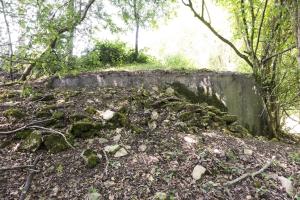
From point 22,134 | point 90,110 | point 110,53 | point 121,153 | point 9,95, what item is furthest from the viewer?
point 110,53

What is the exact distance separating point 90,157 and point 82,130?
0.50m

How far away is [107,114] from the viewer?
355cm

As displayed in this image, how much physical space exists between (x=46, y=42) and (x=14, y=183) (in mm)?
1521

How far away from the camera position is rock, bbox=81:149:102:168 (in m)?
2.82

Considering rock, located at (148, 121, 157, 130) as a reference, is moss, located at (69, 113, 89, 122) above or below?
above

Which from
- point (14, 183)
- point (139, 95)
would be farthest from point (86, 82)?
point (14, 183)

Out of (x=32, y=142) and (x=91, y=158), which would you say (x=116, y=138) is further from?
(x=32, y=142)

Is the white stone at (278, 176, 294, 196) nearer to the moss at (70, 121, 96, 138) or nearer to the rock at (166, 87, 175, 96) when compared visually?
the moss at (70, 121, 96, 138)

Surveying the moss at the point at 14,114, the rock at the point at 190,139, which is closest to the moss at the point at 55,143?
the moss at the point at 14,114

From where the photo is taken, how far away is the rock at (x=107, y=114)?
3.51 metres

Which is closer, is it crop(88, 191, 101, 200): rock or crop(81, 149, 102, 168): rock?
crop(88, 191, 101, 200): rock

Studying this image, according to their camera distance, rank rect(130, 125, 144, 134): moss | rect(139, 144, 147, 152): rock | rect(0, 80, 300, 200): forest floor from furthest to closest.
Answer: rect(130, 125, 144, 134): moss
rect(139, 144, 147, 152): rock
rect(0, 80, 300, 200): forest floor

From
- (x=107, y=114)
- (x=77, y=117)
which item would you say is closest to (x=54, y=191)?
(x=77, y=117)

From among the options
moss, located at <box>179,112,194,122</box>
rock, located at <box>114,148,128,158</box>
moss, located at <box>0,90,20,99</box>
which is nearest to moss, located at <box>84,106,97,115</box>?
rock, located at <box>114,148,128,158</box>
